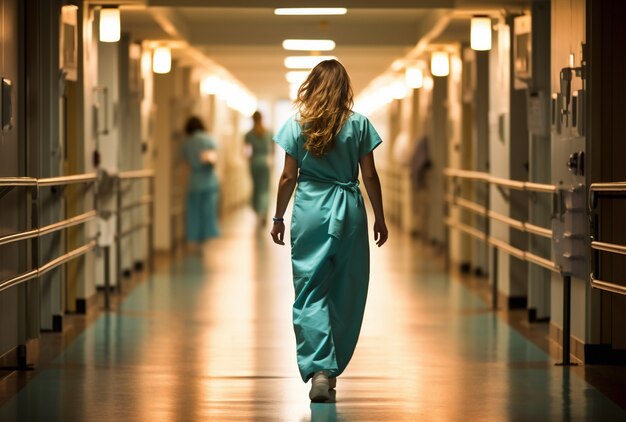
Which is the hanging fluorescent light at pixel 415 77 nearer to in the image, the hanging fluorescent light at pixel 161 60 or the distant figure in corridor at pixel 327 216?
the hanging fluorescent light at pixel 161 60

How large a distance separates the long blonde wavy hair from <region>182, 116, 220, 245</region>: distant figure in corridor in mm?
8881

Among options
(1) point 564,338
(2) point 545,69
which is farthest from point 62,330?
(2) point 545,69

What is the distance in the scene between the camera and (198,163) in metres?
14.5

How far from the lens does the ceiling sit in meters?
9.21

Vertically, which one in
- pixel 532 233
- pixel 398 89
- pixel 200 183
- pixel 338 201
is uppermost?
pixel 398 89

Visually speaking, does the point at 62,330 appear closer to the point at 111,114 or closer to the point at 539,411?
the point at 111,114

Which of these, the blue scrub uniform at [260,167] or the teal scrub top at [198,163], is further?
the blue scrub uniform at [260,167]

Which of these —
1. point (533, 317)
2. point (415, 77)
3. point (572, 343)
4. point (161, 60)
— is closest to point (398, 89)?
point (415, 77)

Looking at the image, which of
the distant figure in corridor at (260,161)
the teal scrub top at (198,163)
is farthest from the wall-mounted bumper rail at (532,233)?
the distant figure in corridor at (260,161)

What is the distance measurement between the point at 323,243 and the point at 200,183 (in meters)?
9.25

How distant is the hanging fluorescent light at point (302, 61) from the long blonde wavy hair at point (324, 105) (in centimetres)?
1053

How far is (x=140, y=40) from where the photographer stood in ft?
39.1

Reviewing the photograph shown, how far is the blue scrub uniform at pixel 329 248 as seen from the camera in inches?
216

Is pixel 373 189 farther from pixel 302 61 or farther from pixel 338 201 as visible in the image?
pixel 302 61
